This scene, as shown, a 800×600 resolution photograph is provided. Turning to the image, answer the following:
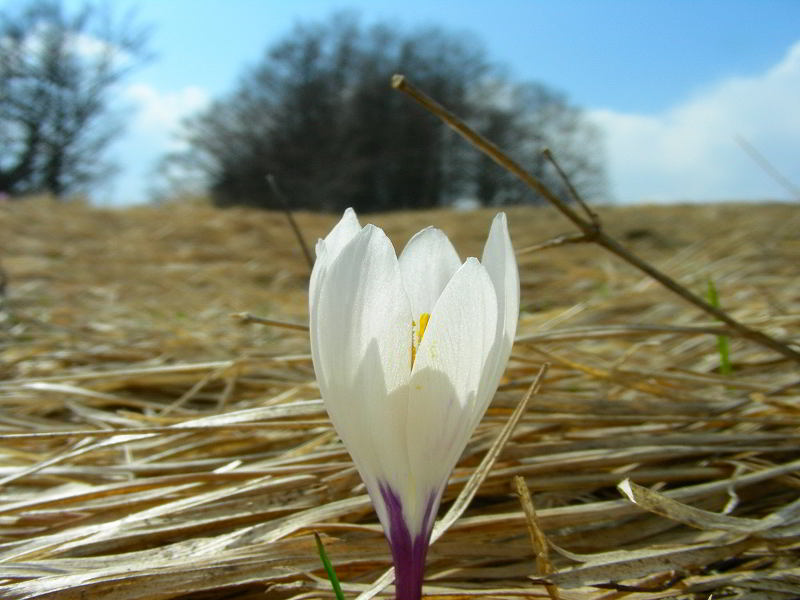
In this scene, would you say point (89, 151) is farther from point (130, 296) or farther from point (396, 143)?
point (130, 296)

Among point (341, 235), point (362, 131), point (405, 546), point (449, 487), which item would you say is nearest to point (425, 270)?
point (341, 235)

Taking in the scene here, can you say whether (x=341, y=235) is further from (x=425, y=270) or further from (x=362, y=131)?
(x=362, y=131)

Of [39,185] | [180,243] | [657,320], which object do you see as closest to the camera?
[657,320]

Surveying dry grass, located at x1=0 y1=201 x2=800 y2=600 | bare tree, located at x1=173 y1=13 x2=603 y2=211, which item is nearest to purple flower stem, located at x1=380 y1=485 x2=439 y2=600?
dry grass, located at x1=0 y1=201 x2=800 y2=600

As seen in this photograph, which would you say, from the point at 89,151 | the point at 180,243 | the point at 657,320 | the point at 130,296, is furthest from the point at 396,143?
the point at 657,320

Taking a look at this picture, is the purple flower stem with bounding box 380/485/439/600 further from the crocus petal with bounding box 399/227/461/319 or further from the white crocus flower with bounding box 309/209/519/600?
the crocus petal with bounding box 399/227/461/319

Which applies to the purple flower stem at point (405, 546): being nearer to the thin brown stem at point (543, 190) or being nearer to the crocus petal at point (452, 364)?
the crocus petal at point (452, 364)
